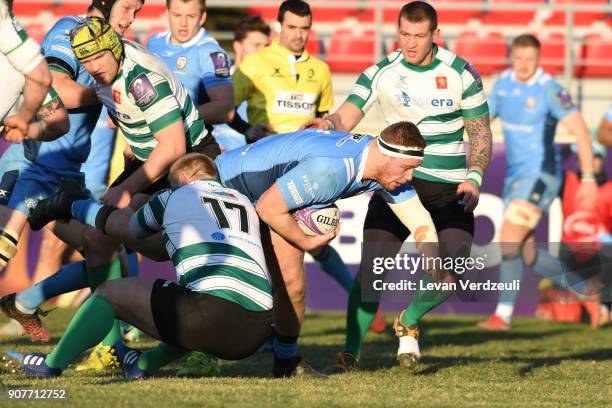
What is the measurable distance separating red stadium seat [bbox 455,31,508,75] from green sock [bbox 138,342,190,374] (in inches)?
387

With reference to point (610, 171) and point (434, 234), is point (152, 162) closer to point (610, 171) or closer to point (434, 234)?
point (434, 234)


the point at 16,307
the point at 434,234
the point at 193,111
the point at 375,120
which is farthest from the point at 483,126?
the point at 375,120

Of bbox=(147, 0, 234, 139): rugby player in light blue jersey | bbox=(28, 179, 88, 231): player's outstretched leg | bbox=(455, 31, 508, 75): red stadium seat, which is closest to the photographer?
bbox=(28, 179, 88, 231): player's outstretched leg

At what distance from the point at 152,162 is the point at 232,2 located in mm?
7227

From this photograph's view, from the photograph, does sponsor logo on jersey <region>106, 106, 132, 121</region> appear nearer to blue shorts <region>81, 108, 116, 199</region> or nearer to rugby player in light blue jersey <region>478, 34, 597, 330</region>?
blue shorts <region>81, 108, 116, 199</region>

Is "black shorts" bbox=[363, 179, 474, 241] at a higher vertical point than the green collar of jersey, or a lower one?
lower

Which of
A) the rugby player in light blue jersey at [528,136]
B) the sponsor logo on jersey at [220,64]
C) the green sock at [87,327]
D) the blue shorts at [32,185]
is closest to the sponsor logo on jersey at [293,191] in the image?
the green sock at [87,327]

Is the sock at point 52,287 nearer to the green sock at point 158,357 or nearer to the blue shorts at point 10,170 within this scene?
the blue shorts at point 10,170

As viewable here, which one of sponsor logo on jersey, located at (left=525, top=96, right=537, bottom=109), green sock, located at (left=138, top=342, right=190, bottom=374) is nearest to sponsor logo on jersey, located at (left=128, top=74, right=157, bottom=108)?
green sock, located at (left=138, top=342, right=190, bottom=374)

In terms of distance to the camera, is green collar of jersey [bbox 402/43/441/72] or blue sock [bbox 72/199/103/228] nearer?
blue sock [bbox 72/199/103/228]

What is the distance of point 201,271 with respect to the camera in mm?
6949

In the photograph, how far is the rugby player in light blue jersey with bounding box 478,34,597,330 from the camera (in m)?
13.1

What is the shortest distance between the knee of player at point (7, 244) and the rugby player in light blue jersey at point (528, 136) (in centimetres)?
599

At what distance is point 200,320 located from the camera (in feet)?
22.5
